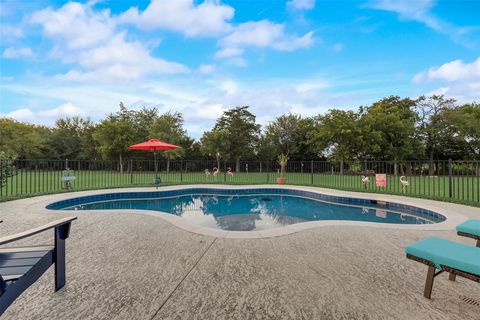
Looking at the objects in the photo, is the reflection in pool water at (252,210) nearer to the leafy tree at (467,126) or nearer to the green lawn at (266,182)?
the green lawn at (266,182)

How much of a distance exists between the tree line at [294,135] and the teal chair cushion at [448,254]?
16.4m

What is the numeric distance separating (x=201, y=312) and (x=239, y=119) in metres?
22.6

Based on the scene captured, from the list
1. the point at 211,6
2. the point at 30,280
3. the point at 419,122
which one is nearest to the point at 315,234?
the point at 30,280

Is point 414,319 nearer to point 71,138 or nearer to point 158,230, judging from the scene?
point 158,230

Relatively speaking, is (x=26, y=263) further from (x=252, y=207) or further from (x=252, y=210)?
(x=252, y=207)

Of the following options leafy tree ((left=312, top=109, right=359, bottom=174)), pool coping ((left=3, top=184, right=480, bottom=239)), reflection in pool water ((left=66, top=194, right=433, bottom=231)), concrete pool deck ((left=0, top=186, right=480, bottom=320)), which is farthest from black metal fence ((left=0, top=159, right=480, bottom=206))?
concrete pool deck ((left=0, top=186, right=480, bottom=320))

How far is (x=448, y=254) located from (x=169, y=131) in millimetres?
19968

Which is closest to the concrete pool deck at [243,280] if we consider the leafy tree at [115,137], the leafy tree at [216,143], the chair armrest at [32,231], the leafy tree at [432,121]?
the chair armrest at [32,231]

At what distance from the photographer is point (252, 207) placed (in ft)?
26.0

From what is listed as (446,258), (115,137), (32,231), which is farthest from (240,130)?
(32,231)

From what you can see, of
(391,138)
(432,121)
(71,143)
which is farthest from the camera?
(71,143)

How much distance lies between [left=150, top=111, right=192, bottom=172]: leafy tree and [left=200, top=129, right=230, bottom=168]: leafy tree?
1942 millimetres

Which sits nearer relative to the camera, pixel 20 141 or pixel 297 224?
pixel 297 224

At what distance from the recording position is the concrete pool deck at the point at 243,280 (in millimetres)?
1861
